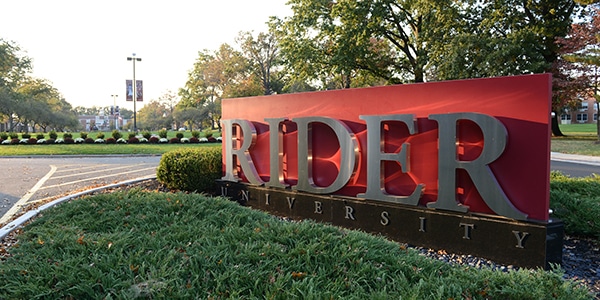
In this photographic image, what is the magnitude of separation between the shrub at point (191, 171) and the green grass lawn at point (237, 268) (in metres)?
3.16

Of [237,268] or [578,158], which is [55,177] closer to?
[237,268]

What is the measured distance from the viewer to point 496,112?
15.2 feet

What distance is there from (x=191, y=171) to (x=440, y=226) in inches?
195

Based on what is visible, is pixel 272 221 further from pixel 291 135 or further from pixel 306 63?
pixel 306 63

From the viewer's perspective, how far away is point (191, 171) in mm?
8148

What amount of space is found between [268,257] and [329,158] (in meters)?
2.90

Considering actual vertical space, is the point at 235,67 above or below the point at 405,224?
above

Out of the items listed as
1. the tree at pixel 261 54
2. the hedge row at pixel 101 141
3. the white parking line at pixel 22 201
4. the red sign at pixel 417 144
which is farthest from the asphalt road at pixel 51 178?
the tree at pixel 261 54

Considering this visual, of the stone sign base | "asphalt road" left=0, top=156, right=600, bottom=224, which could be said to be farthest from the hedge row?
the stone sign base

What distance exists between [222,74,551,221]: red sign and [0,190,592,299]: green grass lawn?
3.79 feet

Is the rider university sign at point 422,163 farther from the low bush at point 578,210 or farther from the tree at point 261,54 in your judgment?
the tree at point 261,54

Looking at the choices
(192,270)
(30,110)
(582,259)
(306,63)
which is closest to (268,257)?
(192,270)

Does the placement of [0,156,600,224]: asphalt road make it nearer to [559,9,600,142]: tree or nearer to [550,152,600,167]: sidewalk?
[550,152,600,167]: sidewalk

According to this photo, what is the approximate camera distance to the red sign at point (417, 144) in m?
4.46
